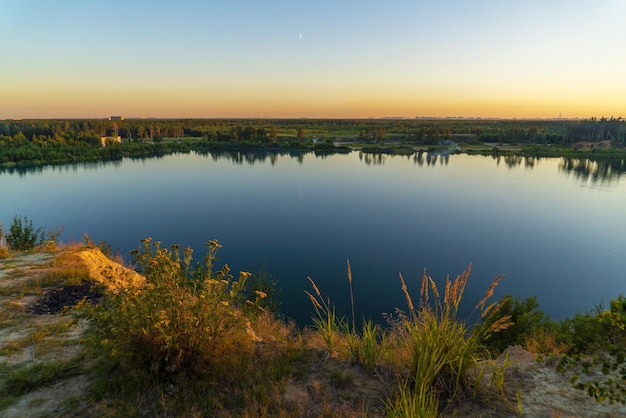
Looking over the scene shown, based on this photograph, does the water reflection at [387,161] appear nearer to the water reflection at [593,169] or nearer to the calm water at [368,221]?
the water reflection at [593,169]

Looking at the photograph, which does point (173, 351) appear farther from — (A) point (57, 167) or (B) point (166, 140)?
(B) point (166, 140)

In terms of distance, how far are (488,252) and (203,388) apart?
64.1ft

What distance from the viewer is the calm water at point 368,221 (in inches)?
616

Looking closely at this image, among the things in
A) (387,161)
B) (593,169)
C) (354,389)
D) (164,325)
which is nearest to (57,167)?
(387,161)

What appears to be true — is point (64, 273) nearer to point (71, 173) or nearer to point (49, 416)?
point (49, 416)

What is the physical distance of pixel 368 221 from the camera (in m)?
24.2

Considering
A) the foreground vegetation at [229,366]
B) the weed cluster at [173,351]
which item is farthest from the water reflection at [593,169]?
the weed cluster at [173,351]

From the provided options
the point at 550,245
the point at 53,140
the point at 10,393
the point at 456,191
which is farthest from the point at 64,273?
the point at 53,140

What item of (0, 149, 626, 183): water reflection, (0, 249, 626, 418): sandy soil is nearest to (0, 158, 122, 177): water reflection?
(0, 149, 626, 183): water reflection

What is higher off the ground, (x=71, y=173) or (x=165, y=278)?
(x=165, y=278)

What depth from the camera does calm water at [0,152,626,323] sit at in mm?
15656

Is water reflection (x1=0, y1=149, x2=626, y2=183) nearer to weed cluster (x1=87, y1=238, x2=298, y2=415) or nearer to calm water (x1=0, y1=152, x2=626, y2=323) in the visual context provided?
calm water (x1=0, y1=152, x2=626, y2=323)

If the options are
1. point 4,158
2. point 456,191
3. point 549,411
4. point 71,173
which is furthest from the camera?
point 4,158

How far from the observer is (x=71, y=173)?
43719mm
